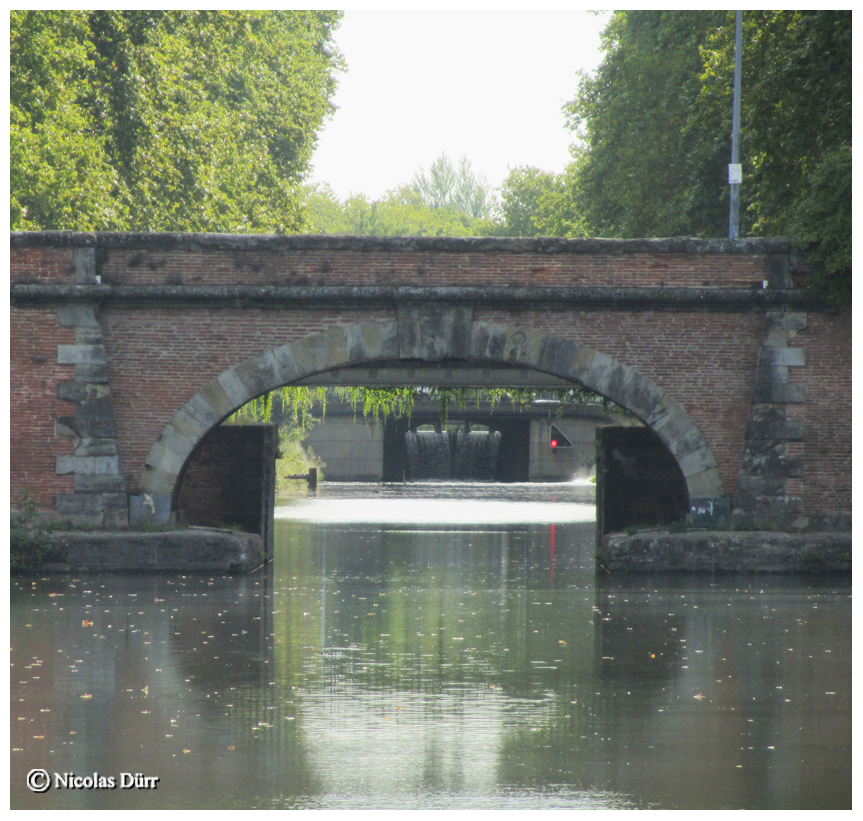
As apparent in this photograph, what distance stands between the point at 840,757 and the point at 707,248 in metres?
10.7

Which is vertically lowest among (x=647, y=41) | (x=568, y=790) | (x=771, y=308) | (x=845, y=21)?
(x=568, y=790)

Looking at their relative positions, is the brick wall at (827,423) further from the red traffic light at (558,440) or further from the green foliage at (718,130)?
the red traffic light at (558,440)

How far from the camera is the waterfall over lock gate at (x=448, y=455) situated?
56.5 metres

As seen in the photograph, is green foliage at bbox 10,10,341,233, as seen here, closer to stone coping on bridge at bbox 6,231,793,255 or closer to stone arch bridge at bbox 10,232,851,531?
stone coping on bridge at bbox 6,231,793,255

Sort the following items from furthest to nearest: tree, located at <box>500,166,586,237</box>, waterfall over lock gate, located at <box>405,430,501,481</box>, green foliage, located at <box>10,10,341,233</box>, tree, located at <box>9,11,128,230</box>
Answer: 1. tree, located at <box>500,166,586,237</box>
2. waterfall over lock gate, located at <box>405,430,501,481</box>
3. green foliage, located at <box>10,10,341,233</box>
4. tree, located at <box>9,11,128,230</box>

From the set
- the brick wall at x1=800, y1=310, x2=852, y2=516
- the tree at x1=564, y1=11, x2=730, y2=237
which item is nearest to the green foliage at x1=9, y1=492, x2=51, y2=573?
the brick wall at x1=800, y1=310, x2=852, y2=516

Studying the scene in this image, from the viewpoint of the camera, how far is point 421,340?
17156 mm

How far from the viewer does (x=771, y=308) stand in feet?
56.5

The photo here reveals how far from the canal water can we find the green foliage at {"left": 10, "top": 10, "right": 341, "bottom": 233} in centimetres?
1167

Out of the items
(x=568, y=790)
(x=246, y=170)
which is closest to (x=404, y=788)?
(x=568, y=790)

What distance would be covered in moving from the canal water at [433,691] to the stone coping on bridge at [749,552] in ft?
1.21

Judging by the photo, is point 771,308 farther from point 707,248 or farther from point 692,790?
point 692,790

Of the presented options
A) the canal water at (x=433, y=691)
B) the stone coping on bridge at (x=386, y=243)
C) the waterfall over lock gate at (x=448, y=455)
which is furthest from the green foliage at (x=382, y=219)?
the canal water at (x=433, y=691)

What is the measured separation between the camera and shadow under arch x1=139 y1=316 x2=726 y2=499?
17109mm
